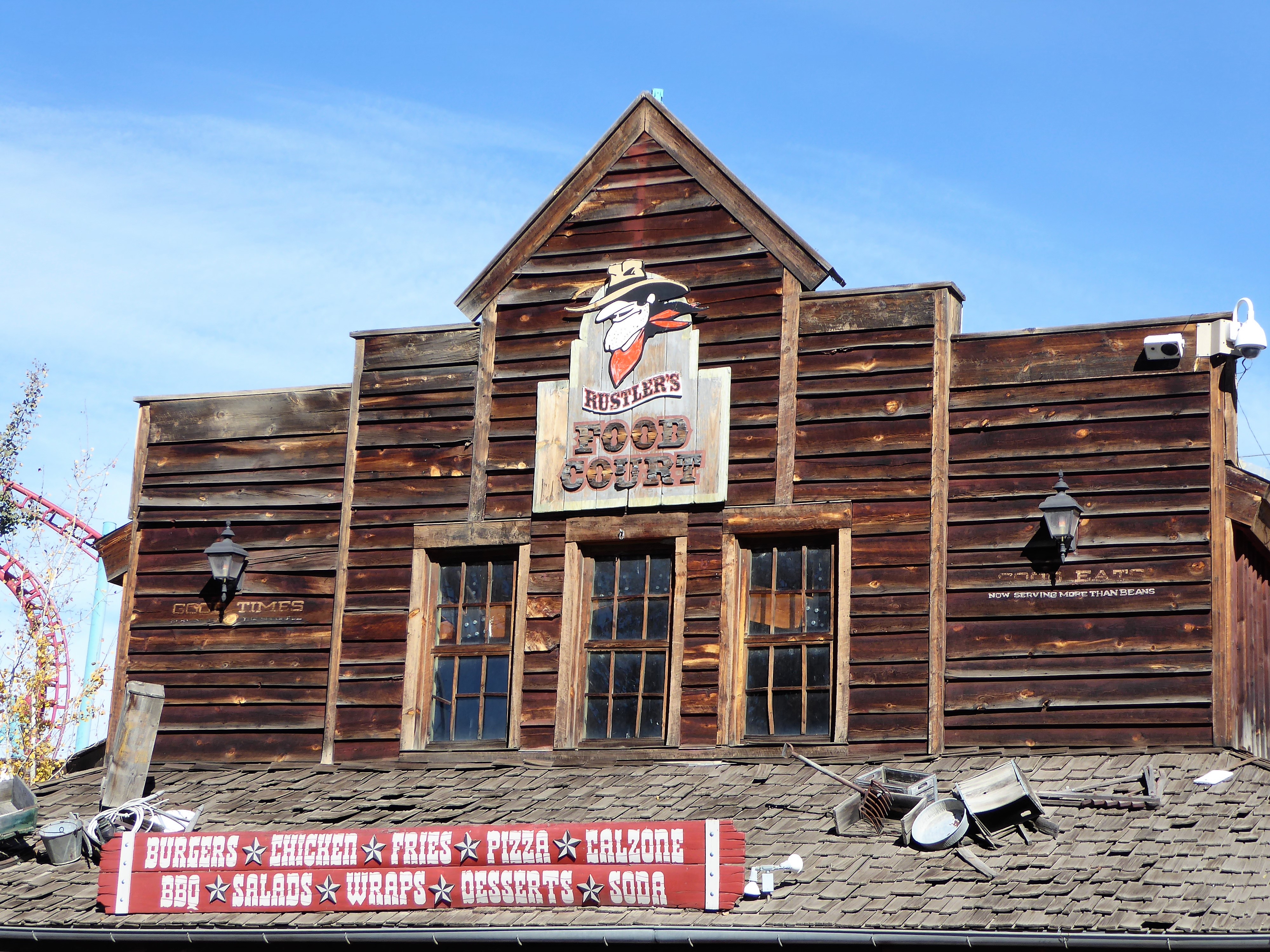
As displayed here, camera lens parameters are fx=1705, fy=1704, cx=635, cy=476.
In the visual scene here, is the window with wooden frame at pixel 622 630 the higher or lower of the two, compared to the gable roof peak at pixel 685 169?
lower

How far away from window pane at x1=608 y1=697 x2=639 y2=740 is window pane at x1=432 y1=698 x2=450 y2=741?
1.57 metres

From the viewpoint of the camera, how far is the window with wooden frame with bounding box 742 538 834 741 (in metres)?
13.9

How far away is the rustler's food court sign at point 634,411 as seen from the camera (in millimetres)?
14570

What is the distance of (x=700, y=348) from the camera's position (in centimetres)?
1483

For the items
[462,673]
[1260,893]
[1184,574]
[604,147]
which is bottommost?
[1260,893]

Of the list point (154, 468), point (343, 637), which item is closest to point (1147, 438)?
point (343, 637)

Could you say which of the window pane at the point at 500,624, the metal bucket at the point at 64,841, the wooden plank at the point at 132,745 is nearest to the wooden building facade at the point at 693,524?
the window pane at the point at 500,624

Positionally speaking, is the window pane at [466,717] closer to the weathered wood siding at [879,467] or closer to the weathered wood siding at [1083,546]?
the weathered wood siding at [879,467]

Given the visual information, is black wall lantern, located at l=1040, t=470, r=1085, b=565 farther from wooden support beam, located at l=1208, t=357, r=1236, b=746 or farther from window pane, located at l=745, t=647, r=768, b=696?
window pane, located at l=745, t=647, r=768, b=696

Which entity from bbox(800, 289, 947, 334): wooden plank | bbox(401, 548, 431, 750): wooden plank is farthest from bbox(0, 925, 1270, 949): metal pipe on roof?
bbox(800, 289, 947, 334): wooden plank

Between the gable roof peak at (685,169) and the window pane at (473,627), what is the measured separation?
109 inches

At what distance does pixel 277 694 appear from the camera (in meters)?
15.5

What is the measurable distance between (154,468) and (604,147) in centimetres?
534

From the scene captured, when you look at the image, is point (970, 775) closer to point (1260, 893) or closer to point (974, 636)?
point (974, 636)
